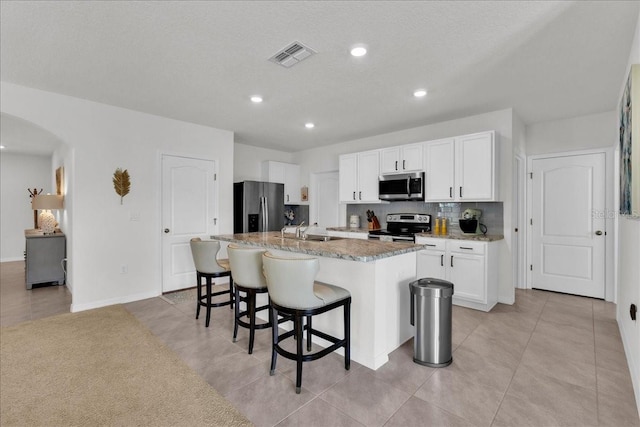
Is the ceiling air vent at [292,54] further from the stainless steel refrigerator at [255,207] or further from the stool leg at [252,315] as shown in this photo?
the stainless steel refrigerator at [255,207]

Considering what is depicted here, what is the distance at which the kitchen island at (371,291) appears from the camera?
A: 2.35m

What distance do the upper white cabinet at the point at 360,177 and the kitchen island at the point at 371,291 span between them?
2.47m

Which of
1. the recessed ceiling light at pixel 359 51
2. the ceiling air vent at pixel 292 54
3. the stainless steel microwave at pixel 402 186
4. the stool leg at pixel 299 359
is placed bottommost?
the stool leg at pixel 299 359

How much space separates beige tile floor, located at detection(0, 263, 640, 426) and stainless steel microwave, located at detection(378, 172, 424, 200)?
6.07 ft

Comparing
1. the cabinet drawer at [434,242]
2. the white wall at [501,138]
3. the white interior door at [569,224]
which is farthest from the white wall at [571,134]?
the cabinet drawer at [434,242]

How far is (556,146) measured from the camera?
4496mm

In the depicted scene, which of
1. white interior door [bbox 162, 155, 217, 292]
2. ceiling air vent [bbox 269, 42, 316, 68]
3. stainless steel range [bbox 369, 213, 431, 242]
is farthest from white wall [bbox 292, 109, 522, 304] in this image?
white interior door [bbox 162, 155, 217, 292]

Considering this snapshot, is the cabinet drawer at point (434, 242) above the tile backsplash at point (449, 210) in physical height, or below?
below

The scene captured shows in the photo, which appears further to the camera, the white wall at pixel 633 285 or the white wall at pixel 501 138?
the white wall at pixel 501 138

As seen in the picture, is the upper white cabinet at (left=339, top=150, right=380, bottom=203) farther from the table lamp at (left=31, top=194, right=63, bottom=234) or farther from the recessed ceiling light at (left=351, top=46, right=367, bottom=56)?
the table lamp at (left=31, top=194, right=63, bottom=234)

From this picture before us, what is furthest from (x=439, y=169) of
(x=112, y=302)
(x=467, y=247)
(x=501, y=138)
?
(x=112, y=302)

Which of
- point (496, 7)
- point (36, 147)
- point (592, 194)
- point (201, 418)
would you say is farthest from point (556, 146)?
point (36, 147)

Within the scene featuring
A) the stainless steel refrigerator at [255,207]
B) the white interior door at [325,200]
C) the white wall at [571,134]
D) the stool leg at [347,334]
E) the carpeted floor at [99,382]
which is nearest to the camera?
the carpeted floor at [99,382]

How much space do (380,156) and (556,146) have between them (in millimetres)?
2505
